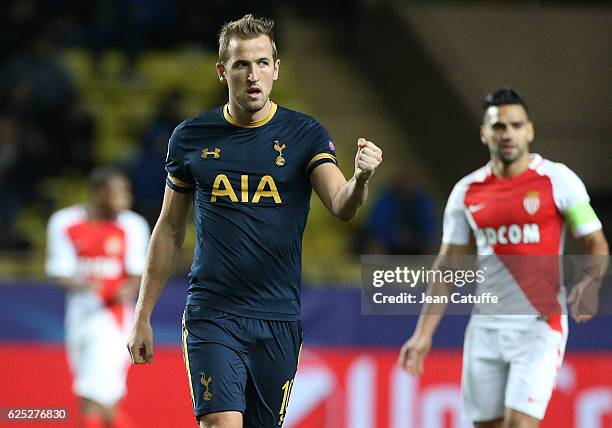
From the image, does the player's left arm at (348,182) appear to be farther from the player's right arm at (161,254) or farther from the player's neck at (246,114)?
the player's right arm at (161,254)

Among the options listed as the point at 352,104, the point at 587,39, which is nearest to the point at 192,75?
the point at 352,104

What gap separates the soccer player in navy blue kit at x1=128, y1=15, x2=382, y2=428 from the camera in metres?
5.16

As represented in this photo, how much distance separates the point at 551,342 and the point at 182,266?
4.02 meters

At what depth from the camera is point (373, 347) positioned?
9.30 m

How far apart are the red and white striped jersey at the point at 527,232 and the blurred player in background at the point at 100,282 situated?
3541 mm

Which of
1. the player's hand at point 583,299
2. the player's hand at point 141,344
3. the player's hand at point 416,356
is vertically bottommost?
the player's hand at point 416,356

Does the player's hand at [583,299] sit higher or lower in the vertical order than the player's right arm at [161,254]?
lower

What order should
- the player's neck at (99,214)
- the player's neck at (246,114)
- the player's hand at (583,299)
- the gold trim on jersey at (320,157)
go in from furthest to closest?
the player's neck at (99,214) < the player's hand at (583,299) < the player's neck at (246,114) < the gold trim on jersey at (320,157)

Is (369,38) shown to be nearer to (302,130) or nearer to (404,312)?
(404,312)

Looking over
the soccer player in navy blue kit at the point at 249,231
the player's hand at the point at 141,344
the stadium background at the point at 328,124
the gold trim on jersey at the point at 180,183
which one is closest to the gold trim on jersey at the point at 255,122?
the soccer player in navy blue kit at the point at 249,231

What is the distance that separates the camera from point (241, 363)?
203 inches

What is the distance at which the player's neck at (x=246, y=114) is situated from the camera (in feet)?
17.4

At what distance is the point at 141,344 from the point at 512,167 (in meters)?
2.38

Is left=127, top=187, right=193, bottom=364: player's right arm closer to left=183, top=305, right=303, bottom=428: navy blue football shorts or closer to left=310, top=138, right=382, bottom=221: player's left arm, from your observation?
left=183, top=305, right=303, bottom=428: navy blue football shorts
